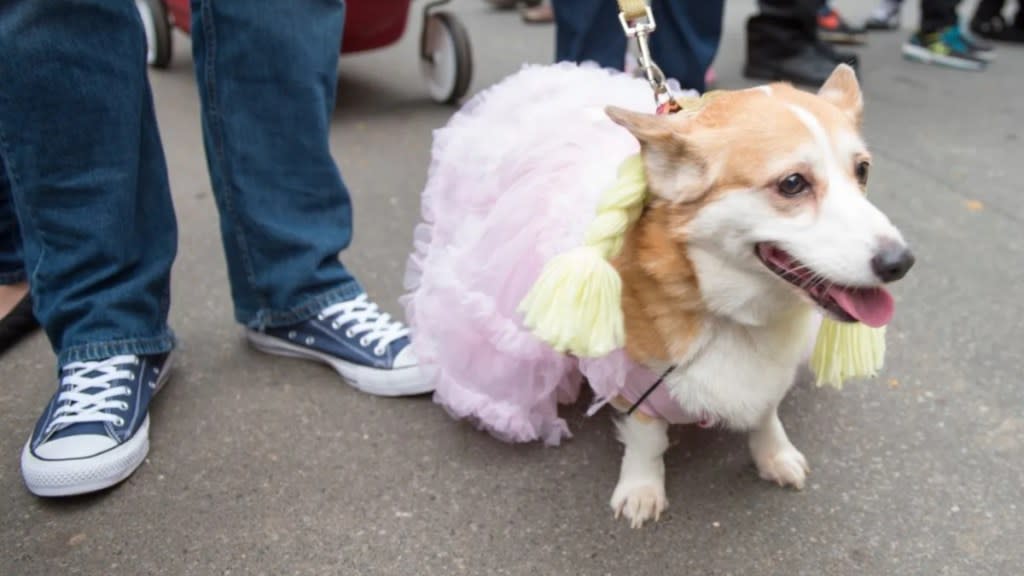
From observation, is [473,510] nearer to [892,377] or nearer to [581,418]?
[581,418]

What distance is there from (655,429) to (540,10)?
387 cm

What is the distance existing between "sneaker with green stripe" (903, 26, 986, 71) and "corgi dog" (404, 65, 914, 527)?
2.94 metres

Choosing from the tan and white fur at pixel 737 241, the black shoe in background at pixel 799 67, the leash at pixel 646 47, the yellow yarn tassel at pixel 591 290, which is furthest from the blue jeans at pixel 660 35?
the black shoe in background at pixel 799 67

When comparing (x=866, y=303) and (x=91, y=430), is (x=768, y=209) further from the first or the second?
(x=91, y=430)

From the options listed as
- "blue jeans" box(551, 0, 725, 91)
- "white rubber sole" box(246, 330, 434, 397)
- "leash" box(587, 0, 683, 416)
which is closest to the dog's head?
"leash" box(587, 0, 683, 416)

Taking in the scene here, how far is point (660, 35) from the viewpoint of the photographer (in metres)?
2.28

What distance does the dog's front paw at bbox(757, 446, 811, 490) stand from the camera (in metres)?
1.37

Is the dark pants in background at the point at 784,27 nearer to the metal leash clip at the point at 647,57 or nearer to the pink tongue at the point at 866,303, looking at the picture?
the metal leash clip at the point at 647,57

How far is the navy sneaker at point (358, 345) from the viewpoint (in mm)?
1606

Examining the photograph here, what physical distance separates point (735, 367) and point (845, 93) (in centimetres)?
42

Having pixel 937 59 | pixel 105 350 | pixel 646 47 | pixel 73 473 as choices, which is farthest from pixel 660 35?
pixel 937 59

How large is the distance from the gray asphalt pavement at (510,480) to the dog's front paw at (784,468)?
0.02m

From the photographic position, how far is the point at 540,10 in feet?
15.6

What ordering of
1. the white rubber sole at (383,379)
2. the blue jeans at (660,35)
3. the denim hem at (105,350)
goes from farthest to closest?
the blue jeans at (660,35) → the white rubber sole at (383,379) → the denim hem at (105,350)
